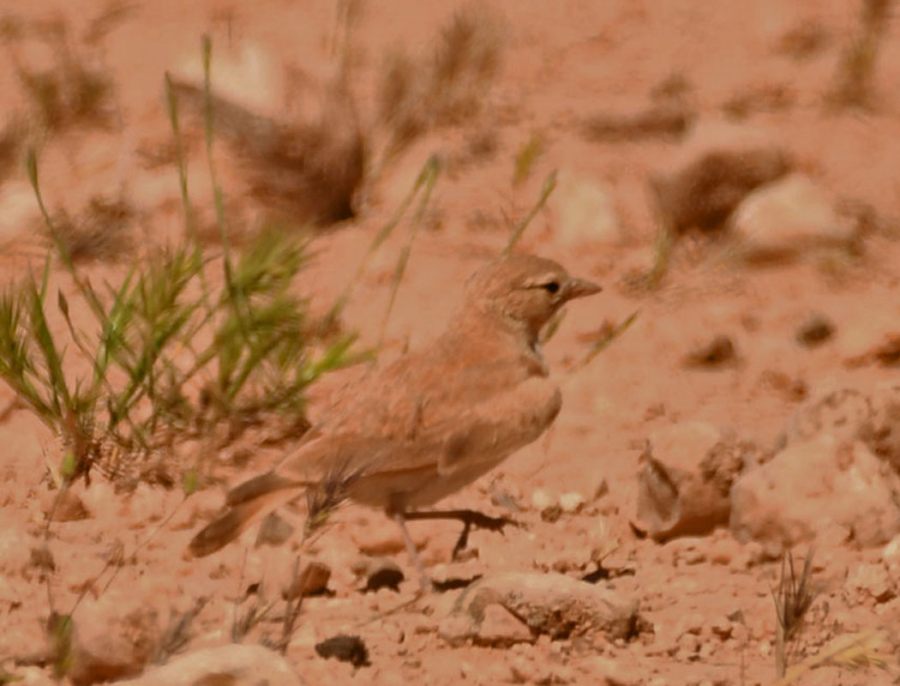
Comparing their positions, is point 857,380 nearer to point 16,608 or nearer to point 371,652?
point 371,652

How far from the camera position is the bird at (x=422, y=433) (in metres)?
4.99

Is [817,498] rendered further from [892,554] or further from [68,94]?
[68,94]

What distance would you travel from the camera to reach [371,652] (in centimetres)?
434

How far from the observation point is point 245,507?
4.95m

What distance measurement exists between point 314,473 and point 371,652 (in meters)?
0.77

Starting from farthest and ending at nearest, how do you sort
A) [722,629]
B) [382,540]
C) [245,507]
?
[382,540] → [245,507] → [722,629]

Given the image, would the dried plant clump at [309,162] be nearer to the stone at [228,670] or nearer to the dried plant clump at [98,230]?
the dried plant clump at [98,230]

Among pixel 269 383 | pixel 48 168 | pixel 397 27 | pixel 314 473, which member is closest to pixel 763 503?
pixel 314 473

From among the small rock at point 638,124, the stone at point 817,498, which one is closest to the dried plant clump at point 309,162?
the small rock at point 638,124

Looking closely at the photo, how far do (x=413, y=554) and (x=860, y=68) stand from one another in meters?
4.73

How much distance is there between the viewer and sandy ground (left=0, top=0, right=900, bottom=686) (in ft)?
14.8

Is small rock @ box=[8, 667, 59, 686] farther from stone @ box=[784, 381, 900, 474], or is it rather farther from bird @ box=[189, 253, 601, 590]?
stone @ box=[784, 381, 900, 474]

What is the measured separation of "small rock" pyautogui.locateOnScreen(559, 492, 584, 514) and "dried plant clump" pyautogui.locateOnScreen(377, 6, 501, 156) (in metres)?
2.77

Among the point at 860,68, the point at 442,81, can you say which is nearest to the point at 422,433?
the point at 442,81
